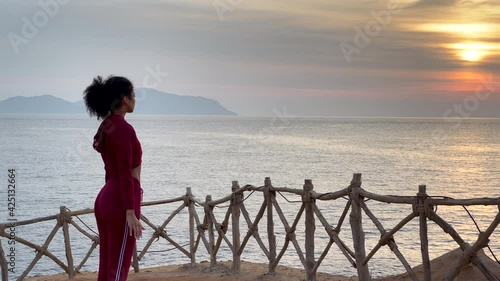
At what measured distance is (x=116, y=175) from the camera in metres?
4.44

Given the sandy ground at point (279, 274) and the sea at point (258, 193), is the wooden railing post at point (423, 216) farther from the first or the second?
the sea at point (258, 193)

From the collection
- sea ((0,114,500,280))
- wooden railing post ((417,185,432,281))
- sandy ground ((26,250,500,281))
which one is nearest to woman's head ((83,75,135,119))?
wooden railing post ((417,185,432,281))

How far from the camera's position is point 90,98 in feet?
15.0

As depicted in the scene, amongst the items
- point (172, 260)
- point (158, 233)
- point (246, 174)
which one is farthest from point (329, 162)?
point (158, 233)

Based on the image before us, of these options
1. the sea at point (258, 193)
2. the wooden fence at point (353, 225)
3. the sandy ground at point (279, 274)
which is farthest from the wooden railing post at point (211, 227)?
the sea at point (258, 193)

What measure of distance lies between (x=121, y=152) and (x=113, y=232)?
0.55 metres

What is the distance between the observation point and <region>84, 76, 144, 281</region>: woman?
4375mm

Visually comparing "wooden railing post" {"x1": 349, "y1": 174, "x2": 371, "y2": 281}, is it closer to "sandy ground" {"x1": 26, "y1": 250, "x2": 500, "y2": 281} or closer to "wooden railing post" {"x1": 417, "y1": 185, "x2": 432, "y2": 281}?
"wooden railing post" {"x1": 417, "y1": 185, "x2": 432, "y2": 281}

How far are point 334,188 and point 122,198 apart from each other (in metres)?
34.5

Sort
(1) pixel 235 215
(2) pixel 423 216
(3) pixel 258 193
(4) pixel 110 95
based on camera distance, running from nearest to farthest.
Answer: (4) pixel 110 95 → (2) pixel 423 216 → (1) pixel 235 215 → (3) pixel 258 193

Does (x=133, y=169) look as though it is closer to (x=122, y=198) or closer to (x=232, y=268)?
(x=122, y=198)

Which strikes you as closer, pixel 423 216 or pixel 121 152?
pixel 121 152

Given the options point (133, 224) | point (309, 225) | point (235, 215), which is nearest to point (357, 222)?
point (309, 225)

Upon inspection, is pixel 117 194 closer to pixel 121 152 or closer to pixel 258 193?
pixel 121 152
